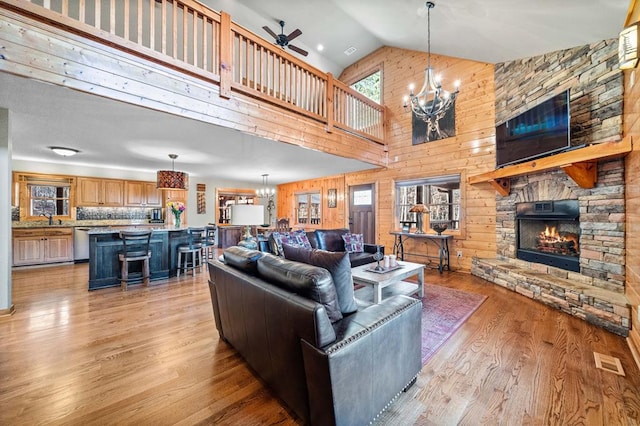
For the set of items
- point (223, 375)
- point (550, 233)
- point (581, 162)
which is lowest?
point (223, 375)

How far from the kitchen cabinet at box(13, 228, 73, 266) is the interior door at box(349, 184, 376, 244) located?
267 inches

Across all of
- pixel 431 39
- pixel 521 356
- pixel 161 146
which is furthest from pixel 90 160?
pixel 521 356

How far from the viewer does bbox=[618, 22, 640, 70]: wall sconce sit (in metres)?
1.95

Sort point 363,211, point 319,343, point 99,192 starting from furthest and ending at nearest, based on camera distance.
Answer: point 363,211
point 99,192
point 319,343

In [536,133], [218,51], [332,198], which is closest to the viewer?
[218,51]

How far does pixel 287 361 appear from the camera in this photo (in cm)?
144

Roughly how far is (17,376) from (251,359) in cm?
172

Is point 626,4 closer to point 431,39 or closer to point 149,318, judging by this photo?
point 431,39

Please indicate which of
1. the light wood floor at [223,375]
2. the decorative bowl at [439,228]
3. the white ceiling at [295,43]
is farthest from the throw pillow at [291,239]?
the decorative bowl at [439,228]

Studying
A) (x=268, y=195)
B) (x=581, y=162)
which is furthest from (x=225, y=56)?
(x=268, y=195)

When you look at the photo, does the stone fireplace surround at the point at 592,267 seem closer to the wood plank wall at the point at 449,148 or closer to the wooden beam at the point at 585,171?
the wooden beam at the point at 585,171

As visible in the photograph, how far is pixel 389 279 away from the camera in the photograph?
2943 mm

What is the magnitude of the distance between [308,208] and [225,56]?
6.15 meters

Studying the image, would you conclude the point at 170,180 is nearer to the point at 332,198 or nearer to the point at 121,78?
the point at 121,78
